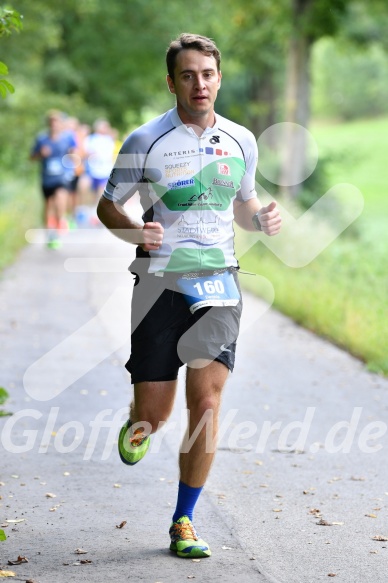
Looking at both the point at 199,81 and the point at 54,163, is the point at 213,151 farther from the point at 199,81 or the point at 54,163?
the point at 54,163

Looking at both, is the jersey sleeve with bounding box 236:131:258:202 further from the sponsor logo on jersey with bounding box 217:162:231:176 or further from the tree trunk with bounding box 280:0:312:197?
the tree trunk with bounding box 280:0:312:197

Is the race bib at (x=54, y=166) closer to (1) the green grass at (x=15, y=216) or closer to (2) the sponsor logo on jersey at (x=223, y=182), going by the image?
(1) the green grass at (x=15, y=216)

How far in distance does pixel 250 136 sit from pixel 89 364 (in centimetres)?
514

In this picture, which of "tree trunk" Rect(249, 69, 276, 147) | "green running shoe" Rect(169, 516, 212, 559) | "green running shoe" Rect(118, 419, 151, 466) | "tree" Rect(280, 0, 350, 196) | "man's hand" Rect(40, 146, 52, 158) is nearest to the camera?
"green running shoe" Rect(169, 516, 212, 559)

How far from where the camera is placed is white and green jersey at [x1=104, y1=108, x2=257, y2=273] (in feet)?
17.7

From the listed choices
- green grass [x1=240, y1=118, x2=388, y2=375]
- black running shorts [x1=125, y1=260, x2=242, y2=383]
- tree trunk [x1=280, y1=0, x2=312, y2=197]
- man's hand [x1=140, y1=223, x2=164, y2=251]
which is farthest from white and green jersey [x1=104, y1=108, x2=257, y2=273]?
Result: tree trunk [x1=280, y1=0, x2=312, y2=197]

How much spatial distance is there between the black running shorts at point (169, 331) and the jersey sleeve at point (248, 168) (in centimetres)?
59

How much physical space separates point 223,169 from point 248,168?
242mm

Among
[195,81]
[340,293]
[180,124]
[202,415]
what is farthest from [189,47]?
[340,293]

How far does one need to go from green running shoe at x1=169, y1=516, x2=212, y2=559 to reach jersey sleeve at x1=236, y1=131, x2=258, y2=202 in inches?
60.5

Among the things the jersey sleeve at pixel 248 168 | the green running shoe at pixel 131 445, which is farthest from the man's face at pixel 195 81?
the green running shoe at pixel 131 445

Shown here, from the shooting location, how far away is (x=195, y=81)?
17.7 feet

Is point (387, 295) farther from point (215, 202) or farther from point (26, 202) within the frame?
point (26, 202)

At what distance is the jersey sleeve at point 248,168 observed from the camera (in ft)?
18.4
